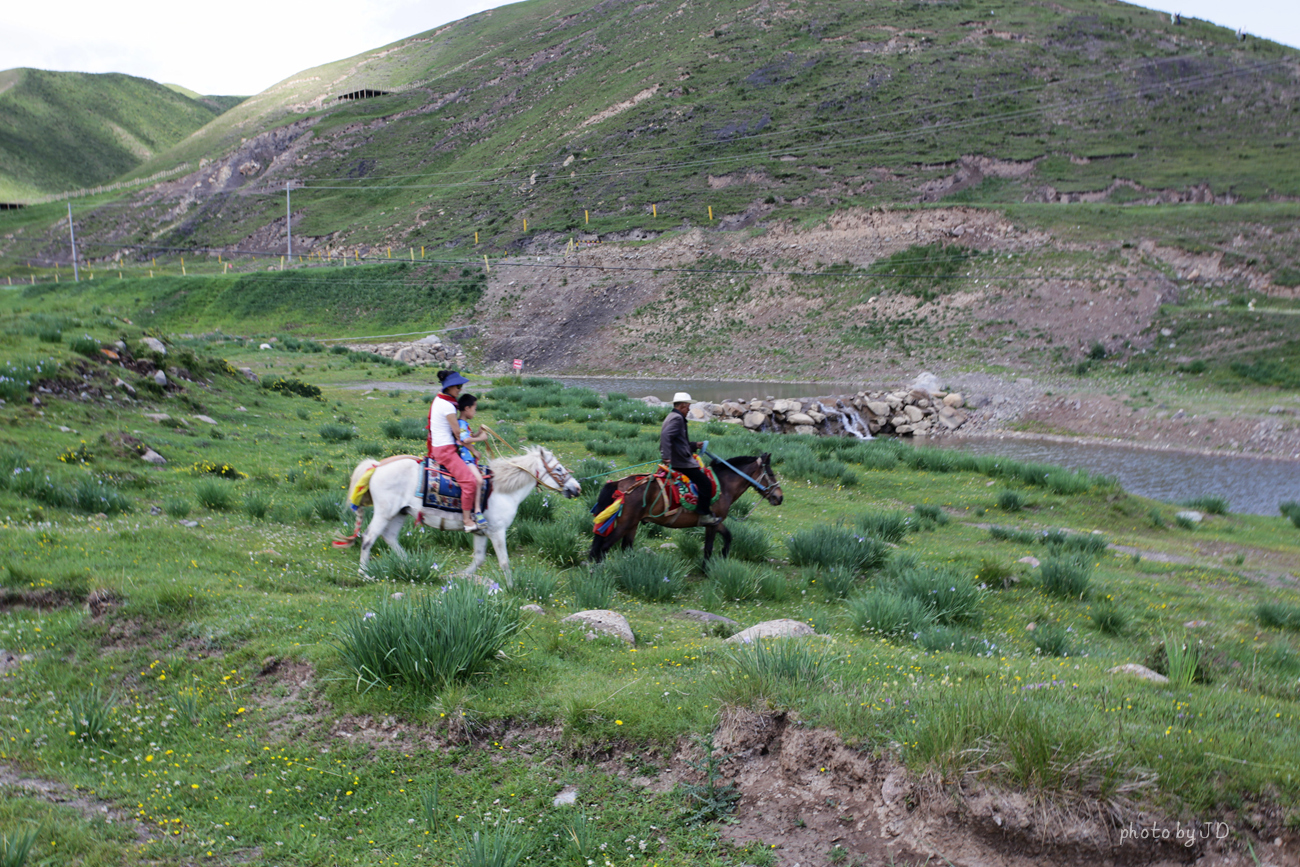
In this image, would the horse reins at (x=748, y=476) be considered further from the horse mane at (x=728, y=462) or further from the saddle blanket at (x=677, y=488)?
the saddle blanket at (x=677, y=488)

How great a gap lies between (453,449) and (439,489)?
484 millimetres

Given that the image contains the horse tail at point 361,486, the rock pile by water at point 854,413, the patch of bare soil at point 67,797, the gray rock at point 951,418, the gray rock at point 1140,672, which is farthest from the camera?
the gray rock at point 951,418

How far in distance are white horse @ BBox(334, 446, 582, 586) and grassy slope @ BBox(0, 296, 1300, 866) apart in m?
0.69

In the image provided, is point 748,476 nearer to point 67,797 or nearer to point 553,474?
point 553,474

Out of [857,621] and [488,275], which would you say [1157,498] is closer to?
[857,621]

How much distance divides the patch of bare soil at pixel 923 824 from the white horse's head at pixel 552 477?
196 inches

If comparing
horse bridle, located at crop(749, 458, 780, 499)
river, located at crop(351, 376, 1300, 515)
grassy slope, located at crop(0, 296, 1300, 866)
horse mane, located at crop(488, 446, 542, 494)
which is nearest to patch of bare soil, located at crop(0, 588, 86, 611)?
grassy slope, located at crop(0, 296, 1300, 866)

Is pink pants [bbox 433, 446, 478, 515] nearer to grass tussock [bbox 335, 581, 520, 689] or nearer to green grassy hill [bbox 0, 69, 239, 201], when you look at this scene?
grass tussock [bbox 335, 581, 520, 689]

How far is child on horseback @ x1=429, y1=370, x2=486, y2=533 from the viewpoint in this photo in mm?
8109

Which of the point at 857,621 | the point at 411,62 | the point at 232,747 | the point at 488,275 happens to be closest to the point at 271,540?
the point at 232,747

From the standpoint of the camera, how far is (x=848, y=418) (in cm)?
2972

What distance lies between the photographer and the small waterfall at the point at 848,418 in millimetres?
29094

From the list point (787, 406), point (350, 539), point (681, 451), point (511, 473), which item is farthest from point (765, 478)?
point (787, 406)

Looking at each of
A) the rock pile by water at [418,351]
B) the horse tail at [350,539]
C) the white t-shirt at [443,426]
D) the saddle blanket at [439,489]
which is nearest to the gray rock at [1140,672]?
the saddle blanket at [439,489]
